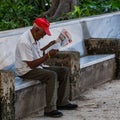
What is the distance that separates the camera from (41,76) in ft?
22.4

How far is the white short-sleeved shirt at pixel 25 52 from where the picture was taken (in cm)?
673

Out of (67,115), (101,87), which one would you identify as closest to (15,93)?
(67,115)

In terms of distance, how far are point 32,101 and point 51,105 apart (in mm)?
311

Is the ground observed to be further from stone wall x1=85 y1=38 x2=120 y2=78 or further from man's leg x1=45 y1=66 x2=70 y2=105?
stone wall x1=85 y1=38 x2=120 y2=78

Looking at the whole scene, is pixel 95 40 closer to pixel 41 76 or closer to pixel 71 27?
pixel 71 27

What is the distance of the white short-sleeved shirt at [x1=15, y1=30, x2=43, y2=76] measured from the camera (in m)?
6.73

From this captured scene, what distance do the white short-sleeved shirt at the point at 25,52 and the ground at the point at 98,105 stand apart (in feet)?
2.43

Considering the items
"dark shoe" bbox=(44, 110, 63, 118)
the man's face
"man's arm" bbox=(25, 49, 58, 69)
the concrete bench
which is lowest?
"dark shoe" bbox=(44, 110, 63, 118)

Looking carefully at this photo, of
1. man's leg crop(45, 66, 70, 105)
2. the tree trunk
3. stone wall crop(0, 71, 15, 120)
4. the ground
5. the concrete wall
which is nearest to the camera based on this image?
stone wall crop(0, 71, 15, 120)

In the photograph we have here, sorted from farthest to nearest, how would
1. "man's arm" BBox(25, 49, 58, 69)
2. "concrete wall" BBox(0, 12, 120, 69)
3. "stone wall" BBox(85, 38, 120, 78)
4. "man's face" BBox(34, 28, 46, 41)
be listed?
"stone wall" BBox(85, 38, 120, 78), "concrete wall" BBox(0, 12, 120, 69), "man's face" BBox(34, 28, 46, 41), "man's arm" BBox(25, 49, 58, 69)

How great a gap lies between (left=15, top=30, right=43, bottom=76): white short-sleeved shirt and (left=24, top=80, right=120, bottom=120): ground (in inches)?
29.1

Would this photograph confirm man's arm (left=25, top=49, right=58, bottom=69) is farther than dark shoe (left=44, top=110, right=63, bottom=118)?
No

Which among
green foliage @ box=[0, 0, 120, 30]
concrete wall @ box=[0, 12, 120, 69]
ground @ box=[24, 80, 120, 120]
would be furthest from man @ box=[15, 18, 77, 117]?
green foliage @ box=[0, 0, 120, 30]

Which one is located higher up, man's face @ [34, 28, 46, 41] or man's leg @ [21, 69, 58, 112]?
man's face @ [34, 28, 46, 41]
